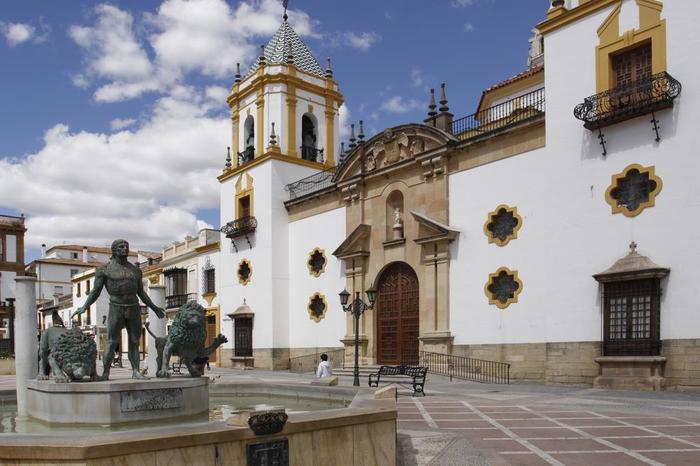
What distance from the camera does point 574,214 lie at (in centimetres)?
1711

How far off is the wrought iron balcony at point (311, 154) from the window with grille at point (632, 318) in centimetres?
1685

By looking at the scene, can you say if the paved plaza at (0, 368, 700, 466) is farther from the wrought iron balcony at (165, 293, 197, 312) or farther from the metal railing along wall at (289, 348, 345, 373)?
the wrought iron balcony at (165, 293, 197, 312)

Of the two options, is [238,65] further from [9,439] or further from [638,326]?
[9,439]

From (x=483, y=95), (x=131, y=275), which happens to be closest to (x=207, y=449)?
(x=131, y=275)

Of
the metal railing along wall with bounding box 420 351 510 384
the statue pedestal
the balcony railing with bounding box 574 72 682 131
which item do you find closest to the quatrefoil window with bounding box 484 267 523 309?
the metal railing along wall with bounding box 420 351 510 384

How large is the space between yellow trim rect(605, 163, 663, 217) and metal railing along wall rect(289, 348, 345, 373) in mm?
11831

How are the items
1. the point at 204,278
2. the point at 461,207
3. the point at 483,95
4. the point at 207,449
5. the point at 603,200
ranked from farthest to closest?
the point at 204,278
the point at 483,95
the point at 461,207
the point at 603,200
the point at 207,449

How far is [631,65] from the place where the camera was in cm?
1659

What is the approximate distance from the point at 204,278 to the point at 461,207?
17.4m

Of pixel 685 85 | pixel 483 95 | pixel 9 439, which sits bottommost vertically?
pixel 9 439

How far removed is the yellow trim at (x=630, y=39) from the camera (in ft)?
51.8

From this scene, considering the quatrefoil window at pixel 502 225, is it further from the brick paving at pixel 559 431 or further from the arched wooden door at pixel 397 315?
the brick paving at pixel 559 431

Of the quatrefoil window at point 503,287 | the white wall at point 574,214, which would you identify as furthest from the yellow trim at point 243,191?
the quatrefoil window at point 503,287

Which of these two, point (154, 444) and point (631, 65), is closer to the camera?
point (154, 444)
